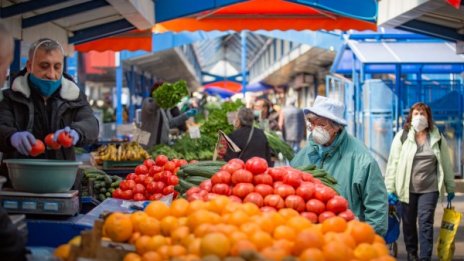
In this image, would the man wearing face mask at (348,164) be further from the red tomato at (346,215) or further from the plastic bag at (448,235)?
the plastic bag at (448,235)

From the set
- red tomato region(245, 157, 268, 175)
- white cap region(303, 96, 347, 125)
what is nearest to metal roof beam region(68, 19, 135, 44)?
white cap region(303, 96, 347, 125)

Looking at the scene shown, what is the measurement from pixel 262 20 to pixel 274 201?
9.30 m

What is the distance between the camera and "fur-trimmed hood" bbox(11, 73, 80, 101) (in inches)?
173

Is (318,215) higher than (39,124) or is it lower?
lower

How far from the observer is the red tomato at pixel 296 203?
13.0 ft

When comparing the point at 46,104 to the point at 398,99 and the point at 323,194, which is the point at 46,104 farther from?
the point at 398,99

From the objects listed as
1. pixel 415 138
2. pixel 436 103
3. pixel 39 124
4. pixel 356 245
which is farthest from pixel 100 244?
pixel 436 103

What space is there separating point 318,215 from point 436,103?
479 inches

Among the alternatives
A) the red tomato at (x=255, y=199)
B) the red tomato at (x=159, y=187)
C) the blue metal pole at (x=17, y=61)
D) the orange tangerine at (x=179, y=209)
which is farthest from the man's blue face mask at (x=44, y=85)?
the blue metal pole at (x=17, y=61)

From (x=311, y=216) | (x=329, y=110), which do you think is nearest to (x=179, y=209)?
(x=311, y=216)

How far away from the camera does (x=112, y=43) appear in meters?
14.0

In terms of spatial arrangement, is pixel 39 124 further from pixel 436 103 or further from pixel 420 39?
pixel 420 39

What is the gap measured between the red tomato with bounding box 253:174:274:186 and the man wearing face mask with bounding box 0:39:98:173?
105cm

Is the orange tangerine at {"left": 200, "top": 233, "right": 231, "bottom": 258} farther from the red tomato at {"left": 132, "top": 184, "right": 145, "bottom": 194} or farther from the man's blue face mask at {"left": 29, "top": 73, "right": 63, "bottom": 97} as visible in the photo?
the red tomato at {"left": 132, "top": 184, "right": 145, "bottom": 194}
